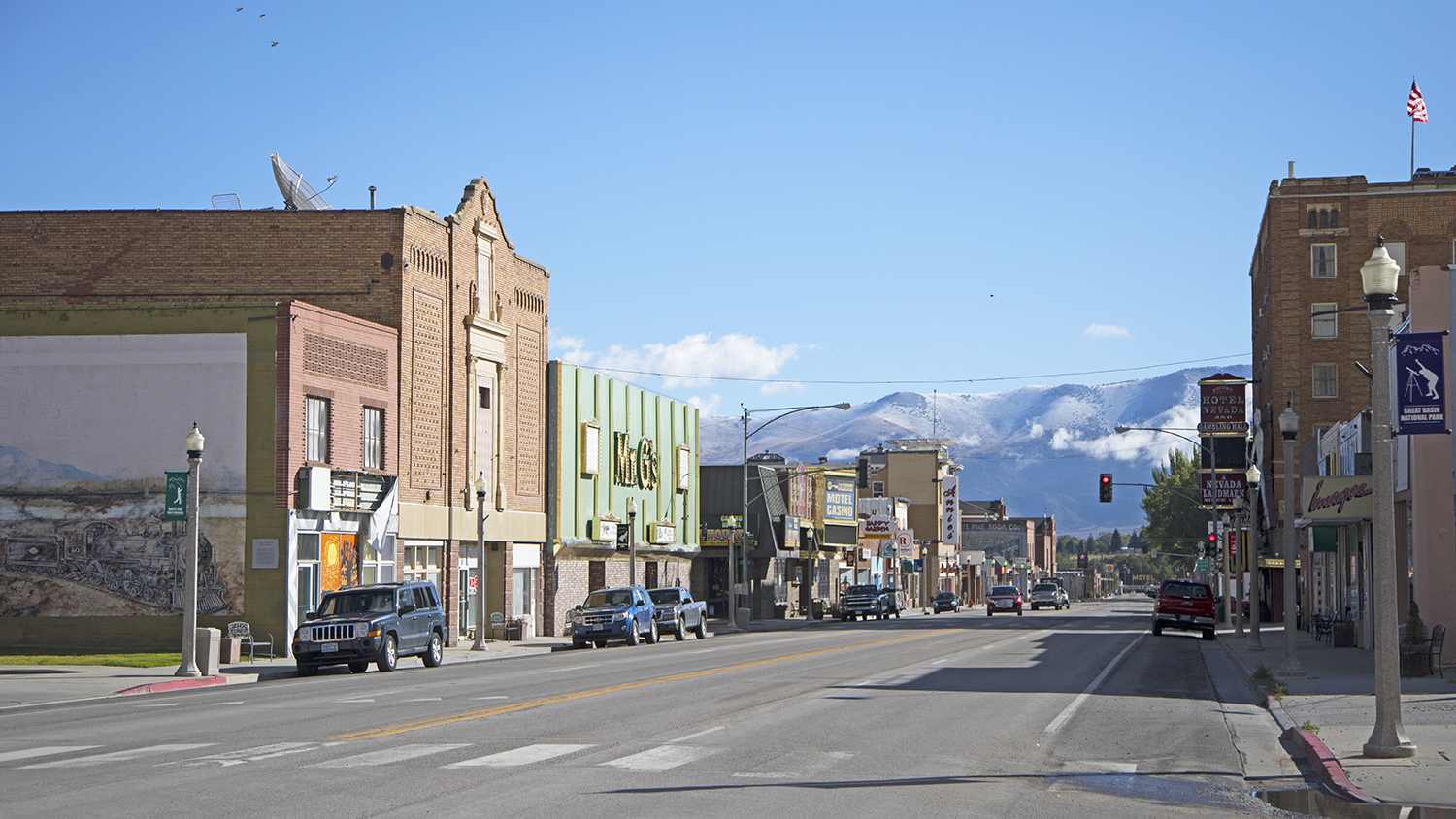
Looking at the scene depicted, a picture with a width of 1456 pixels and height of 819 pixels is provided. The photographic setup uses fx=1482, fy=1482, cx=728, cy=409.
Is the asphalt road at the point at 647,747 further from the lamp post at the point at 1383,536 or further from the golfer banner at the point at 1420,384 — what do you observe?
the golfer banner at the point at 1420,384

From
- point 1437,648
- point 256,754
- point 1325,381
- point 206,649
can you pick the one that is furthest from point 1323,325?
point 256,754

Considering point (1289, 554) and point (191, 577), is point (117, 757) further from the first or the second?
point (1289, 554)

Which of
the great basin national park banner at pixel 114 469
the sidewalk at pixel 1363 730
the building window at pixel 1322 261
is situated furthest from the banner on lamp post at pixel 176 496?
the building window at pixel 1322 261

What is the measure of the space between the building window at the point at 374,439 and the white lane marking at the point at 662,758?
28140 millimetres

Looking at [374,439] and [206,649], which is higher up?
[374,439]

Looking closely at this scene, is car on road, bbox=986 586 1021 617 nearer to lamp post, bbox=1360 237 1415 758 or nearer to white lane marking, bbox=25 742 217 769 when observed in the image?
lamp post, bbox=1360 237 1415 758

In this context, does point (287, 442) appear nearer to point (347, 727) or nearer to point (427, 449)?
point (427, 449)

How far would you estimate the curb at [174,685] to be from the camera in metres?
25.6

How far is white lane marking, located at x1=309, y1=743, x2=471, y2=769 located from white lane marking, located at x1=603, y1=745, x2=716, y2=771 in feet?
6.39

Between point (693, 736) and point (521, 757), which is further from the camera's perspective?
point (693, 736)

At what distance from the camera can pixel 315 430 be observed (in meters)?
39.1

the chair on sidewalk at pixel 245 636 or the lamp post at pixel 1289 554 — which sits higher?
the lamp post at pixel 1289 554

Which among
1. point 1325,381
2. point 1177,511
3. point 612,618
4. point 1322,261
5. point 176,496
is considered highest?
Answer: point 1322,261

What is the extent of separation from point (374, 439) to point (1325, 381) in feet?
194
